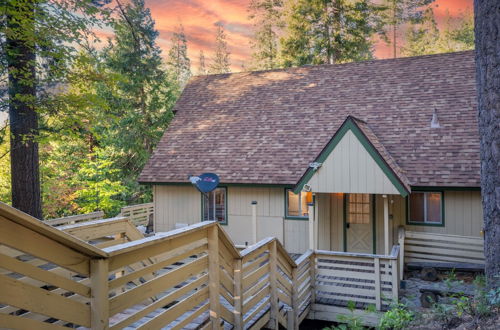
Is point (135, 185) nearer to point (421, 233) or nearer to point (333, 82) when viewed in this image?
point (333, 82)

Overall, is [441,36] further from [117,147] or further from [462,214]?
[117,147]

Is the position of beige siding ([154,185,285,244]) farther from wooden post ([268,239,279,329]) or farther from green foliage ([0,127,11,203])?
green foliage ([0,127,11,203])

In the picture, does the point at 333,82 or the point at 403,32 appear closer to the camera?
the point at 333,82

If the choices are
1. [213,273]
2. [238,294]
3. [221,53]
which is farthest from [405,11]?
[213,273]

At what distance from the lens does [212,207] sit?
43.4 ft

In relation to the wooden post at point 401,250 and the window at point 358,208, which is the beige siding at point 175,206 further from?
the wooden post at point 401,250

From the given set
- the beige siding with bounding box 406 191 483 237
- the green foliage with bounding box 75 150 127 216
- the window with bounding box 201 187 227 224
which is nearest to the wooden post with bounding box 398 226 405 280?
the beige siding with bounding box 406 191 483 237

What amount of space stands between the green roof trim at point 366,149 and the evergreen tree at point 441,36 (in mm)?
24911

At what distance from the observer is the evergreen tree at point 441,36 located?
102ft

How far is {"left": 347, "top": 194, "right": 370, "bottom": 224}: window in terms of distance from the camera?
11.8 metres

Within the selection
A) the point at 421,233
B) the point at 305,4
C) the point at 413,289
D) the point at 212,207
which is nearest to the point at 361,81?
the point at 421,233

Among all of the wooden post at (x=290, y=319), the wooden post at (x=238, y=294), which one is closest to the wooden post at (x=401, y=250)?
the wooden post at (x=290, y=319)

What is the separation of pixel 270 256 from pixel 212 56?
44.1 meters

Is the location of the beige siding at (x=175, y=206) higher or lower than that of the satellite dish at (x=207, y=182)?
lower
